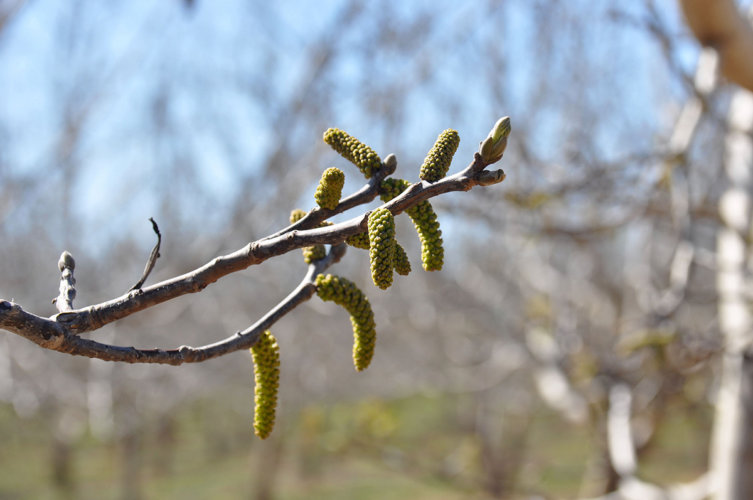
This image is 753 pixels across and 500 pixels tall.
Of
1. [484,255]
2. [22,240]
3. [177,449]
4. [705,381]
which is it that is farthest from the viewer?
[177,449]

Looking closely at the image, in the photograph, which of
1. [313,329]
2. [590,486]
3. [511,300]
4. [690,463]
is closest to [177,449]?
[313,329]

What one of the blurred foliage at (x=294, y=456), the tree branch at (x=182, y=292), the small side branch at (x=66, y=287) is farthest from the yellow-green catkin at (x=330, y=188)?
the blurred foliage at (x=294, y=456)

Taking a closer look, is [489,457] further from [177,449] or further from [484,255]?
[177,449]

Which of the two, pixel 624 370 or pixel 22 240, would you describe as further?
pixel 22 240

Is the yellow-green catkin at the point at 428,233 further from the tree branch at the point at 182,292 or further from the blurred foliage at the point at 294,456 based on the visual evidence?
the blurred foliage at the point at 294,456

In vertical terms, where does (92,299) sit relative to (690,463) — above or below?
above

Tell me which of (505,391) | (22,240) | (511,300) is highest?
(22,240)

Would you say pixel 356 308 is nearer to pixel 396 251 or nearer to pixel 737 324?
pixel 396 251

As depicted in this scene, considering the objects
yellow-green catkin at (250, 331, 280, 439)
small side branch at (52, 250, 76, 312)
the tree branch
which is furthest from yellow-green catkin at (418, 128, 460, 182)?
small side branch at (52, 250, 76, 312)
